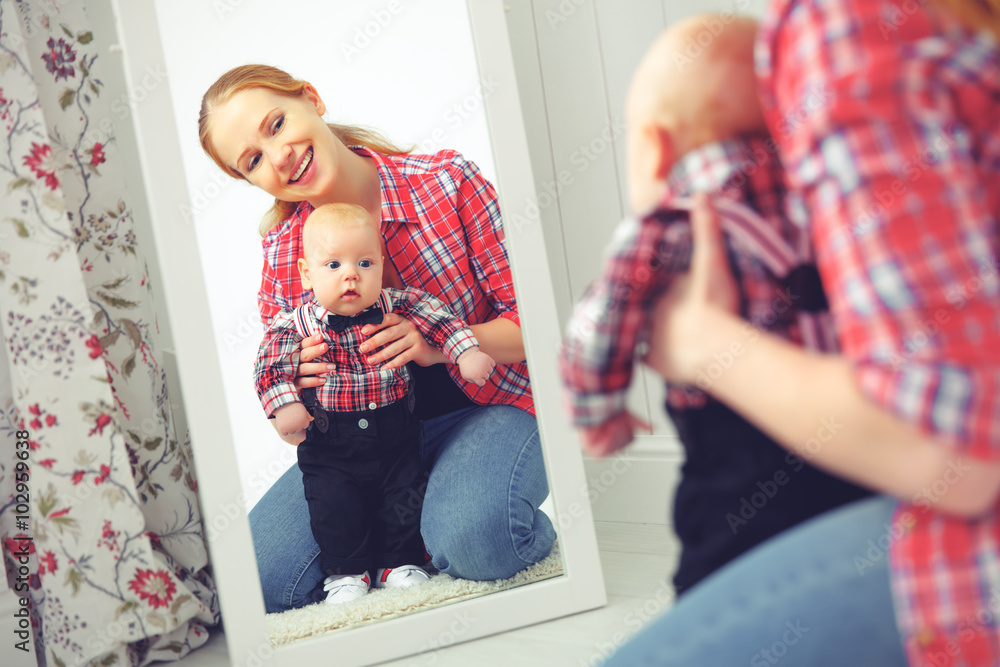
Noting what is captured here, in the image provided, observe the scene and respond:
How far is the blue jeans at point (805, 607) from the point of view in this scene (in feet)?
1.49

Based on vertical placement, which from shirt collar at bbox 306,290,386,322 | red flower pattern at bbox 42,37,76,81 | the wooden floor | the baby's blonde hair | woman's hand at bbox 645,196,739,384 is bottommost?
the wooden floor

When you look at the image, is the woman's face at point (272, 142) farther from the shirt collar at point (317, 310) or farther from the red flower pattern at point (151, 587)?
the red flower pattern at point (151, 587)

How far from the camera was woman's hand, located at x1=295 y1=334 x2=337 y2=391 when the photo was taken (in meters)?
1.31

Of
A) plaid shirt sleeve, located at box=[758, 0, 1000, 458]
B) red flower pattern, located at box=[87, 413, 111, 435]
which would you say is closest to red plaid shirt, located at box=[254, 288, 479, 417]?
red flower pattern, located at box=[87, 413, 111, 435]

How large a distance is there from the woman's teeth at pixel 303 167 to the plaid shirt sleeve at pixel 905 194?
969 mm

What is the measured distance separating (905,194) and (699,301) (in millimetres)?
121

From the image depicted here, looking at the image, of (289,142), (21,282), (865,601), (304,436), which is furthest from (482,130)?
(865,601)

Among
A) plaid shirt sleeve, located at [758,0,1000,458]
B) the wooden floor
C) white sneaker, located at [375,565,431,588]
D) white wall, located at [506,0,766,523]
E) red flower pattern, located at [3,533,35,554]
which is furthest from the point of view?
white wall, located at [506,0,766,523]

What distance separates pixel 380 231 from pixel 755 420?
0.99 meters

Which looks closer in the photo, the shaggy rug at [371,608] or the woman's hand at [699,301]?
the woman's hand at [699,301]

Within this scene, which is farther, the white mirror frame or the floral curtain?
the floral curtain

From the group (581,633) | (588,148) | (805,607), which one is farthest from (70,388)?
(805,607)

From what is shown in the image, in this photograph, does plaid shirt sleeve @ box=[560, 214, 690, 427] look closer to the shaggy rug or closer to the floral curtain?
the shaggy rug

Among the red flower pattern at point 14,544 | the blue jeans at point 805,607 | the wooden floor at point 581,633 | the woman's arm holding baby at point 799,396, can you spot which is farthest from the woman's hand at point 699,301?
the red flower pattern at point 14,544
